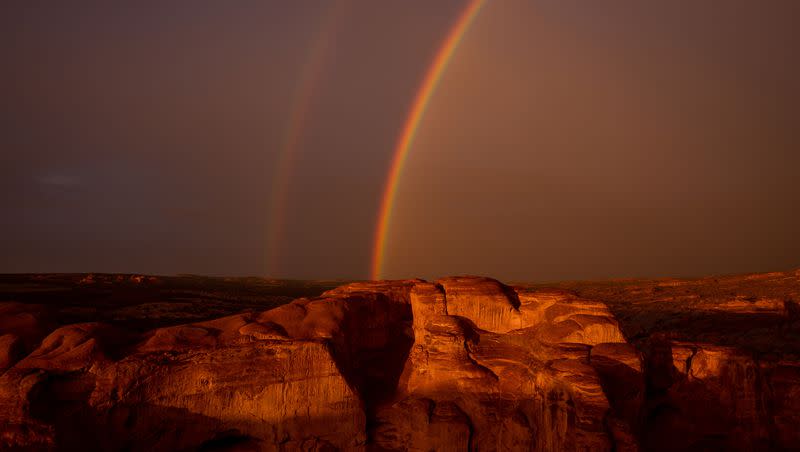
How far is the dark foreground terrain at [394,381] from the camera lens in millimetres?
13766

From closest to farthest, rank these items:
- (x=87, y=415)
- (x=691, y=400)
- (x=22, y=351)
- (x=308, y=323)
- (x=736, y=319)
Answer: (x=87, y=415) < (x=22, y=351) < (x=308, y=323) < (x=691, y=400) < (x=736, y=319)

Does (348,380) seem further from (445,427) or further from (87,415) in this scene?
(87,415)

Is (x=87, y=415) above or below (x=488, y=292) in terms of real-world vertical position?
below

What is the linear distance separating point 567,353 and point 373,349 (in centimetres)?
764

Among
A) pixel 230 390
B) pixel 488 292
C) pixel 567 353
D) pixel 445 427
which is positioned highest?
pixel 488 292

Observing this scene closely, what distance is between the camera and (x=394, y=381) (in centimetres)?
1867

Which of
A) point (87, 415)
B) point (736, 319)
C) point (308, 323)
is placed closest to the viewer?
point (87, 415)

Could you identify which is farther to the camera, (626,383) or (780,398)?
(780,398)

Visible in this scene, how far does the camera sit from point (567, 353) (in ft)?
53.0

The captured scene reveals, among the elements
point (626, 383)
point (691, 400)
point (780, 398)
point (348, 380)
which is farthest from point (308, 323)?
point (780, 398)

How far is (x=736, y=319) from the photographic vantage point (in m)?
36.9

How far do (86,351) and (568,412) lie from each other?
46.4ft

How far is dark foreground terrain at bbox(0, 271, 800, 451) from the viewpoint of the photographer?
542 inches

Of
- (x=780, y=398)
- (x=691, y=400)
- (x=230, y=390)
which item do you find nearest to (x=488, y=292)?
(x=691, y=400)
